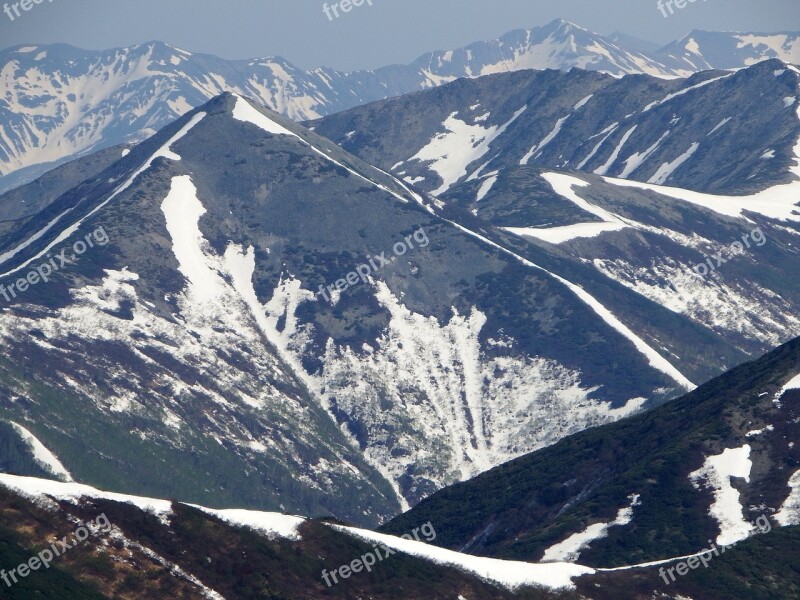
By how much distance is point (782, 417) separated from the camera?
16338cm

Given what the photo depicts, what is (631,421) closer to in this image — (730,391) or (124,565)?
(730,391)

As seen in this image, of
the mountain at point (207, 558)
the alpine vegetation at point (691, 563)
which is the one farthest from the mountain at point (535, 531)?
the alpine vegetation at point (691, 563)

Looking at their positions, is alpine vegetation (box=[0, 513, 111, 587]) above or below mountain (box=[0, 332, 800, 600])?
above

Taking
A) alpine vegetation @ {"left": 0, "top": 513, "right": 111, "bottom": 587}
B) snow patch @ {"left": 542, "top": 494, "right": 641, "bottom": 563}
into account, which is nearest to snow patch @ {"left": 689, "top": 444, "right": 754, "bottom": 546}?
snow patch @ {"left": 542, "top": 494, "right": 641, "bottom": 563}

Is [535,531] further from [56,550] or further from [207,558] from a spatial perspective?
[56,550]

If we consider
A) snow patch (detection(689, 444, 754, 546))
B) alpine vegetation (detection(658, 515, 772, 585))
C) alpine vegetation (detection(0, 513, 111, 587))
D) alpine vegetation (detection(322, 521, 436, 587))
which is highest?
alpine vegetation (detection(0, 513, 111, 587))

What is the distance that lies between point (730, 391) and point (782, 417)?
16.7m

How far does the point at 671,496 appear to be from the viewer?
513 feet

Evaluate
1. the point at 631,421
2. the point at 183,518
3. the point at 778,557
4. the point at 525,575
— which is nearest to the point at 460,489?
the point at 631,421

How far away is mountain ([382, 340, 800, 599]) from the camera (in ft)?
450

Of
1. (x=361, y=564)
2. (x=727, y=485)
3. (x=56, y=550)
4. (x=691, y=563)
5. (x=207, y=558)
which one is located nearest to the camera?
(x=56, y=550)

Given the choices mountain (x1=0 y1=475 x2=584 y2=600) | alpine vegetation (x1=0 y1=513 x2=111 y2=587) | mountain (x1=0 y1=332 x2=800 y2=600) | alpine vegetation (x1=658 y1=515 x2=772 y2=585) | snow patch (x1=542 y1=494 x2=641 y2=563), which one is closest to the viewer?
alpine vegetation (x1=0 y1=513 x2=111 y2=587)

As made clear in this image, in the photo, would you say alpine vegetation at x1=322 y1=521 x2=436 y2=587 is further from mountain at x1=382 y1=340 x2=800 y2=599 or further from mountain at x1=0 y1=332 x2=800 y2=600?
mountain at x1=382 y1=340 x2=800 y2=599

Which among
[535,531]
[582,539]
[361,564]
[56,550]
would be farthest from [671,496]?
[56,550]
